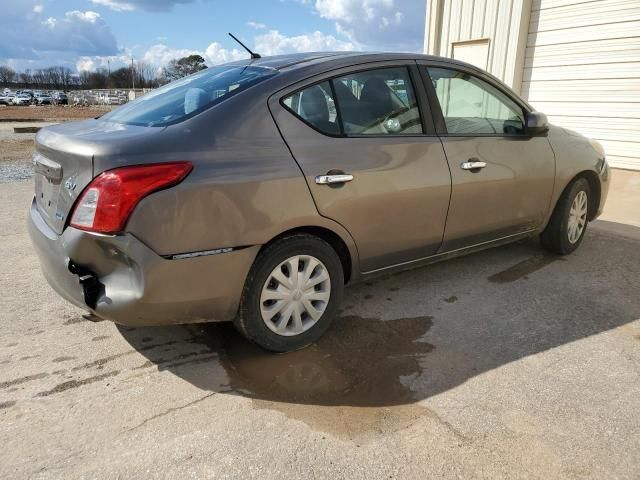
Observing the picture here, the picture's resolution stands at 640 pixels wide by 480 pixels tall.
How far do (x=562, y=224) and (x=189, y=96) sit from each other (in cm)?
340

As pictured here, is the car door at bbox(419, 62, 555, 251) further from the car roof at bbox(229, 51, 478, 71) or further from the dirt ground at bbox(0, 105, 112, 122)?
the dirt ground at bbox(0, 105, 112, 122)

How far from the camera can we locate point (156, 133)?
8.18ft

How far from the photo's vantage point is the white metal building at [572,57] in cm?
759

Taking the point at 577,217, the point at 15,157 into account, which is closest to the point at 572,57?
the point at 577,217

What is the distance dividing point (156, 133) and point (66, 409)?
1424 millimetres

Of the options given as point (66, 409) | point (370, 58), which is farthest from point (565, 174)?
point (66, 409)

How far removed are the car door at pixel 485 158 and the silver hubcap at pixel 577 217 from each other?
509mm

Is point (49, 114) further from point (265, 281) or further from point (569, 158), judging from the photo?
point (265, 281)

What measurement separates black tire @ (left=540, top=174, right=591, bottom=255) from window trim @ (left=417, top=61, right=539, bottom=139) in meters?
0.83

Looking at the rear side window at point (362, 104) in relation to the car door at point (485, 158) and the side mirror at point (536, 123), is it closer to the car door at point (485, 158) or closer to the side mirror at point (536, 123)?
the car door at point (485, 158)

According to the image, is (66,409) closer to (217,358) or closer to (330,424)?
(217,358)

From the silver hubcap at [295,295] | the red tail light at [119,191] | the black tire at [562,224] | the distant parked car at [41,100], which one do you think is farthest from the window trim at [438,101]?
the distant parked car at [41,100]

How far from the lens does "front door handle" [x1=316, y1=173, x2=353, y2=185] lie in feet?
9.31

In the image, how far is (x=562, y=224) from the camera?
179 inches
